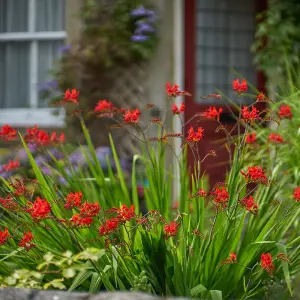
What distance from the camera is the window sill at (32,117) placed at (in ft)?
24.3

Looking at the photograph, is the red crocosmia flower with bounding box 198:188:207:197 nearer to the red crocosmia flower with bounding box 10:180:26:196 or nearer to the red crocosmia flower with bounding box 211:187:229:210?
the red crocosmia flower with bounding box 211:187:229:210

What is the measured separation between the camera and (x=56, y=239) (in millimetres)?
2906

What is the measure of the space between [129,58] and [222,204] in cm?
468

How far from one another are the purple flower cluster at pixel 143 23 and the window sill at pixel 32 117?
1.05 meters

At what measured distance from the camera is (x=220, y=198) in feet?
8.51

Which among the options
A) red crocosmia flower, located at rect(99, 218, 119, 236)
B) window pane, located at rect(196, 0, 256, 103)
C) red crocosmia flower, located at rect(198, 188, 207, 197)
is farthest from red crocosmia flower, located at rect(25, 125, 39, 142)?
window pane, located at rect(196, 0, 256, 103)

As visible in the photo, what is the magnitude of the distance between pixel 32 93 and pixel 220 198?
528cm

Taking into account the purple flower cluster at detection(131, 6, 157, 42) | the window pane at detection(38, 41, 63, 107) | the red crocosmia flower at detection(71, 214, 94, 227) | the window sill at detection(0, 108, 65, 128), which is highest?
the purple flower cluster at detection(131, 6, 157, 42)

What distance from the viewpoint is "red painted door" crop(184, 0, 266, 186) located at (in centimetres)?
725

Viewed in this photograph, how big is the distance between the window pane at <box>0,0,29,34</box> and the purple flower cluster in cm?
120

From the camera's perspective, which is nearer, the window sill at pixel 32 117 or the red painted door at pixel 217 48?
the red painted door at pixel 217 48

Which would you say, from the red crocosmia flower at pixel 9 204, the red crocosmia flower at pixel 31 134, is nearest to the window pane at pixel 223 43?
the red crocosmia flower at pixel 31 134

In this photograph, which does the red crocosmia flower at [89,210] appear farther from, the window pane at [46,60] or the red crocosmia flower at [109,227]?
the window pane at [46,60]

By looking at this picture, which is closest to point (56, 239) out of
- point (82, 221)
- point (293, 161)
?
point (82, 221)
